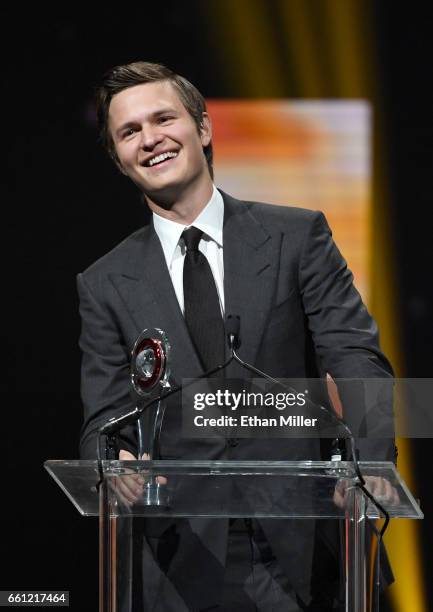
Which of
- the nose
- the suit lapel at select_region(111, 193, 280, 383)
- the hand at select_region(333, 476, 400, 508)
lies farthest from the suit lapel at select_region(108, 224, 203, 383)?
the hand at select_region(333, 476, 400, 508)

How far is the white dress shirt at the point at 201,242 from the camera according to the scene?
260cm

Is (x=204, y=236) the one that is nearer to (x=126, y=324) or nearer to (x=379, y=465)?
(x=126, y=324)

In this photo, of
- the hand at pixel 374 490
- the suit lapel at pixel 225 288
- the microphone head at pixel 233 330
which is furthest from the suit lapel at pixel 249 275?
the hand at pixel 374 490

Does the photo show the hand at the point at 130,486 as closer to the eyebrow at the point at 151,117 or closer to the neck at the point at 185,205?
the neck at the point at 185,205

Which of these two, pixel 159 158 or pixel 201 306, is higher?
pixel 159 158

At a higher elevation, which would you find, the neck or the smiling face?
the smiling face

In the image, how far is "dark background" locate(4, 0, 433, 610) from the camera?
321 cm

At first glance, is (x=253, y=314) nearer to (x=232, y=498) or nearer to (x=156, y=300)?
(x=156, y=300)

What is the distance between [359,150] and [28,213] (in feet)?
3.56

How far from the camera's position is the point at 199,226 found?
263 cm

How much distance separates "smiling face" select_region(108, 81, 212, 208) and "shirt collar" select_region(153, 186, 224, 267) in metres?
0.05

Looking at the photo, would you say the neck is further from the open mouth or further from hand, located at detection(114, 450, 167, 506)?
hand, located at detection(114, 450, 167, 506)

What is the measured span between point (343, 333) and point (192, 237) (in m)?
0.46

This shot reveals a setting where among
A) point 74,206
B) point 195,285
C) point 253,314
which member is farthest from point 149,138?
point 74,206
